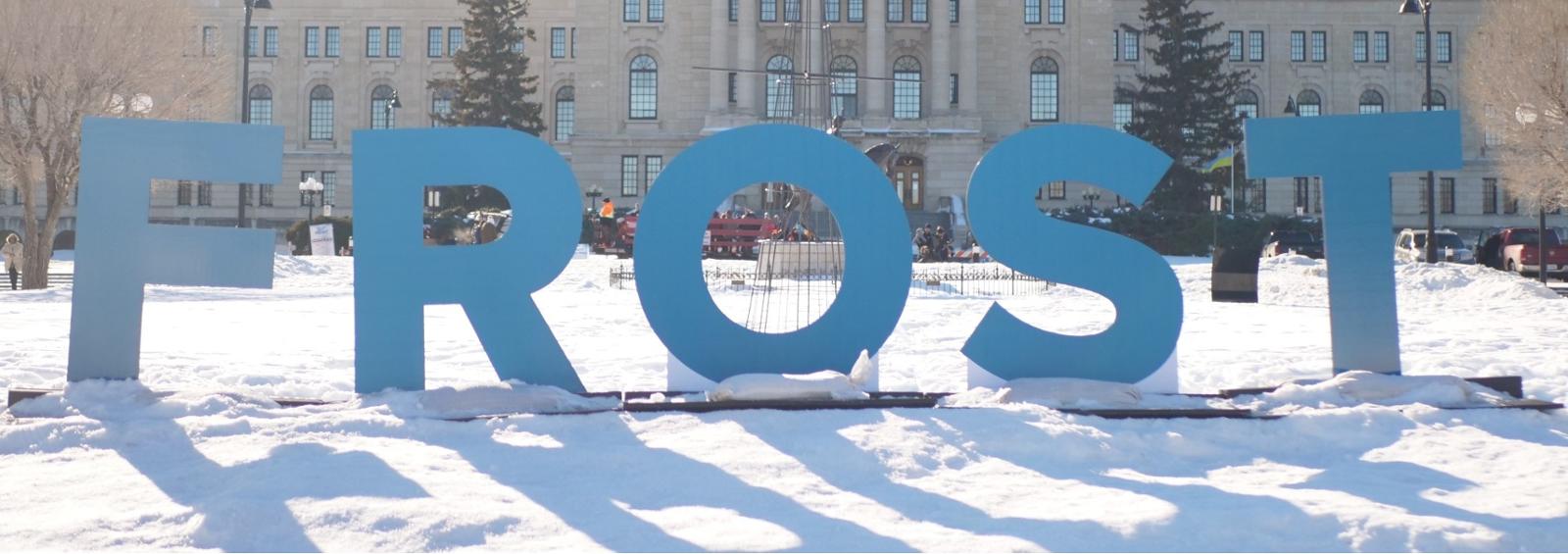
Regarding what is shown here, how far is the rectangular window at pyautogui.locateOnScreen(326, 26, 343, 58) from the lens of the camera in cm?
6862

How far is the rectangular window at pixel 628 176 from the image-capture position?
61.3m

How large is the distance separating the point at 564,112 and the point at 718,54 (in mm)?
13570

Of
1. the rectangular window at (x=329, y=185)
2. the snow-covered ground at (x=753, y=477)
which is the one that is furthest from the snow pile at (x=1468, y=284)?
the rectangular window at (x=329, y=185)

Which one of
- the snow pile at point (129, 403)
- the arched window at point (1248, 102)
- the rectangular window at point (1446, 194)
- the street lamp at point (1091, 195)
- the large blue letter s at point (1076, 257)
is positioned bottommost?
the snow pile at point (129, 403)

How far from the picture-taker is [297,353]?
12961 mm

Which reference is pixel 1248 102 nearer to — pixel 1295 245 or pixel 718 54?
pixel 718 54

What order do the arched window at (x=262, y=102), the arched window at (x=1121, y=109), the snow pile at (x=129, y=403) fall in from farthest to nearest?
the arched window at (x=262, y=102) → the arched window at (x=1121, y=109) → the snow pile at (x=129, y=403)

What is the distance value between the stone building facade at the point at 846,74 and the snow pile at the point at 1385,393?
4160cm

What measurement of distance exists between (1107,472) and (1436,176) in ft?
222

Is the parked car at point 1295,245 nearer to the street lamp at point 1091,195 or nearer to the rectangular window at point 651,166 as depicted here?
the street lamp at point 1091,195

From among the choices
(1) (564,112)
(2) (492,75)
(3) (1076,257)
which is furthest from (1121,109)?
(3) (1076,257)

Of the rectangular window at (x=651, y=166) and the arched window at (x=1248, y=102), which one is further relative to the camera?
the arched window at (x=1248, y=102)

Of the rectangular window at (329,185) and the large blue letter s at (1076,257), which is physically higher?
the rectangular window at (329,185)

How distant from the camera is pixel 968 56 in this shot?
193 ft
